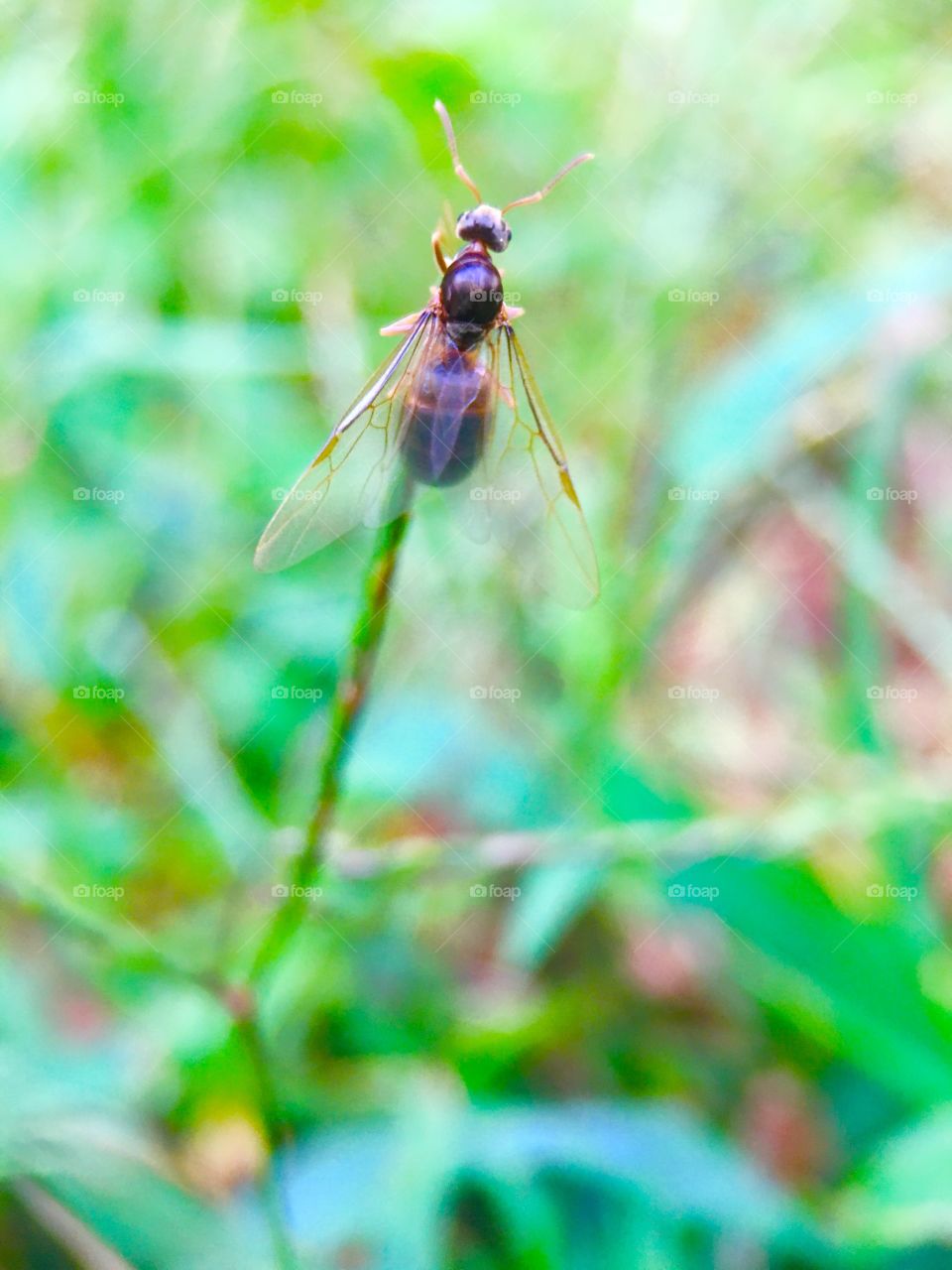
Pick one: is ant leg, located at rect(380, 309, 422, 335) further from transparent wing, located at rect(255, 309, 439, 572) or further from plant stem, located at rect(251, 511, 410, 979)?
plant stem, located at rect(251, 511, 410, 979)

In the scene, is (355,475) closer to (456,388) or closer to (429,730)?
(456,388)

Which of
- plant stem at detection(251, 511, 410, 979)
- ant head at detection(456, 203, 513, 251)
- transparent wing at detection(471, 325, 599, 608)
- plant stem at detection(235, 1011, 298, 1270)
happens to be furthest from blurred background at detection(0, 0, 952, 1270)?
ant head at detection(456, 203, 513, 251)

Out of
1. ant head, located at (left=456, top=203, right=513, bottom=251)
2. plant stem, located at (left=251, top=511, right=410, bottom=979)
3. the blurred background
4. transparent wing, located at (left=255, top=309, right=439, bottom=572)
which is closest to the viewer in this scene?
plant stem, located at (left=251, top=511, right=410, bottom=979)

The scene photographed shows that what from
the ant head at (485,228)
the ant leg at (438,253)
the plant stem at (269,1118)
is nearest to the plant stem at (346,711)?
the plant stem at (269,1118)

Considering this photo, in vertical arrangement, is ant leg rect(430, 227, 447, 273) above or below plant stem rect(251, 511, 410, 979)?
above

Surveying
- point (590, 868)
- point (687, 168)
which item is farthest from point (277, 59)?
point (590, 868)

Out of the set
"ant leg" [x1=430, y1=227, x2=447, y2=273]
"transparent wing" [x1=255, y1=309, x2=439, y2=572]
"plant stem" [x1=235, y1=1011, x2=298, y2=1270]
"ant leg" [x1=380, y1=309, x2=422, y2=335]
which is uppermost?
"ant leg" [x1=430, y1=227, x2=447, y2=273]

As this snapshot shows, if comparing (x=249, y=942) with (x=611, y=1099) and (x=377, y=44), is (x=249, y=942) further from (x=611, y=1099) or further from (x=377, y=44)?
(x=377, y=44)

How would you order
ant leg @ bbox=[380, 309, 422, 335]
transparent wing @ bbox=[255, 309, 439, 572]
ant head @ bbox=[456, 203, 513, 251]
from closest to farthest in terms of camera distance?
transparent wing @ bbox=[255, 309, 439, 572]
ant leg @ bbox=[380, 309, 422, 335]
ant head @ bbox=[456, 203, 513, 251]
